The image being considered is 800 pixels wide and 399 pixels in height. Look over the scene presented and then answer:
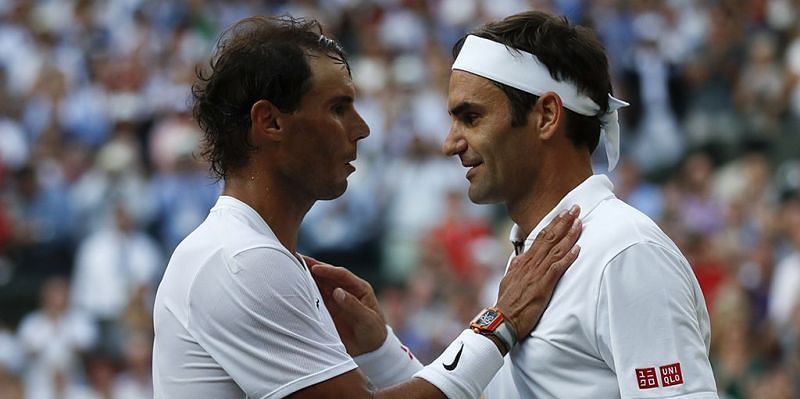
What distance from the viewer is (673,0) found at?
42.3ft

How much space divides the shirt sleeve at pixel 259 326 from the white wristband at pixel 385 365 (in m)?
0.74

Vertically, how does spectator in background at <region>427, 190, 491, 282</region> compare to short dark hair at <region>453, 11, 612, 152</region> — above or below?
below

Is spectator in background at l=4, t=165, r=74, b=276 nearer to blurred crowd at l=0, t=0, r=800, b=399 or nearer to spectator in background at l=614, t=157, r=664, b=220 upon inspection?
blurred crowd at l=0, t=0, r=800, b=399

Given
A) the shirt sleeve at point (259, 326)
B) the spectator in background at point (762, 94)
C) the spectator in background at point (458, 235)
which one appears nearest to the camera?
the shirt sleeve at point (259, 326)

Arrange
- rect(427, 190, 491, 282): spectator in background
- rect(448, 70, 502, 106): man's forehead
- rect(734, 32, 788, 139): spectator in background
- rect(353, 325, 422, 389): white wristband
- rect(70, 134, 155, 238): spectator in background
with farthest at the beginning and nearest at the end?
rect(70, 134, 155, 238): spectator in background → rect(734, 32, 788, 139): spectator in background → rect(427, 190, 491, 282): spectator in background → rect(353, 325, 422, 389): white wristband → rect(448, 70, 502, 106): man's forehead

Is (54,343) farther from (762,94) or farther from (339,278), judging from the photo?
(339,278)

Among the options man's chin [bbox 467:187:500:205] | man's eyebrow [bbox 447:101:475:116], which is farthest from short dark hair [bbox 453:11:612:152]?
man's chin [bbox 467:187:500:205]

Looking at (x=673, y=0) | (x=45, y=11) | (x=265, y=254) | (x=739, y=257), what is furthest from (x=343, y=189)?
(x=45, y=11)

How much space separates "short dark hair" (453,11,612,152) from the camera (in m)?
3.93

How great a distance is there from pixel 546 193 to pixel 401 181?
7428mm

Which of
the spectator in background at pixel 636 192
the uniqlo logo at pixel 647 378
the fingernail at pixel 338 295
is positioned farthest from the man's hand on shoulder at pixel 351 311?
the spectator in background at pixel 636 192

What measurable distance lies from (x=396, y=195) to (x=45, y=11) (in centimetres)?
607

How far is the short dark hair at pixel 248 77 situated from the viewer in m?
3.87

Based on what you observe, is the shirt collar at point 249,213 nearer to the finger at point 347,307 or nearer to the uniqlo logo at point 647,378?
the finger at point 347,307
